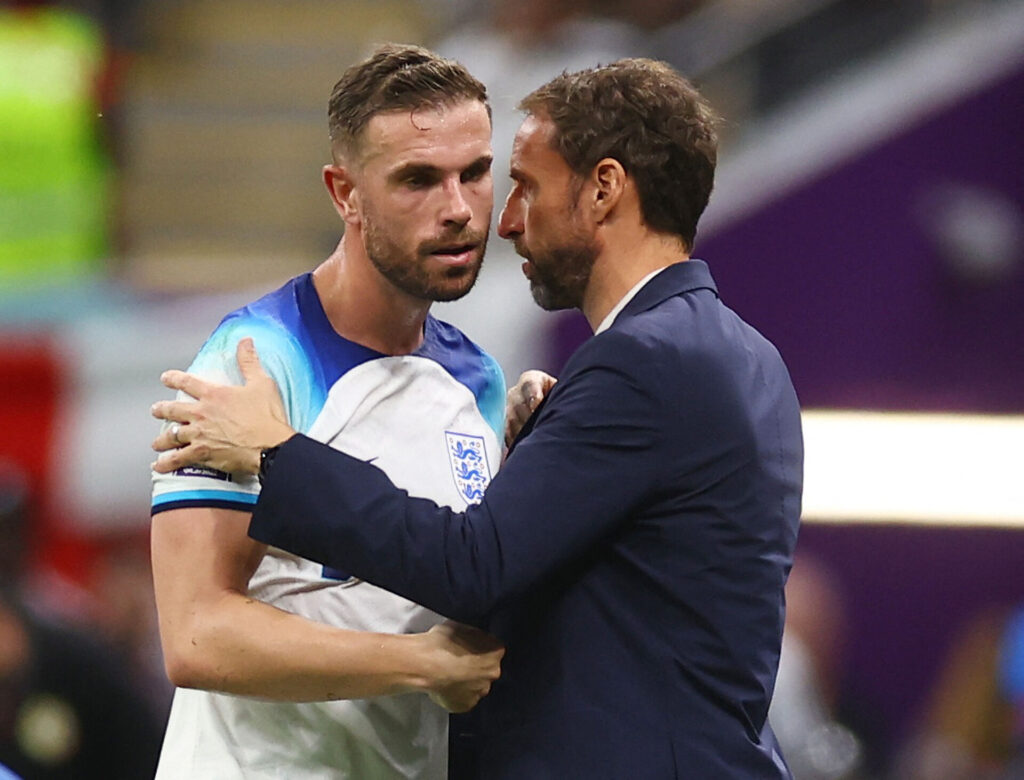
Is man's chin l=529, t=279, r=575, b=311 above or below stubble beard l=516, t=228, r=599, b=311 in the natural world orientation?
below

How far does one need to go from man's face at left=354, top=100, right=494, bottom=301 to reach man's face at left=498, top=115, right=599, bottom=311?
0.06 m

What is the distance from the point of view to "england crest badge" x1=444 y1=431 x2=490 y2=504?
303 centimetres

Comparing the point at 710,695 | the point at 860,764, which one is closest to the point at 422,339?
the point at 710,695

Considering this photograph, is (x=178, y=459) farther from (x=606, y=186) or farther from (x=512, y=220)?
(x=606, y=186)

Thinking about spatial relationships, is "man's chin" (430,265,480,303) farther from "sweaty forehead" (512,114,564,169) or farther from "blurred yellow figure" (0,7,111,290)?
"blurred yellow figure" (0,7,111,290)

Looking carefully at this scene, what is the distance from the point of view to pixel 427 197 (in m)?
2.93

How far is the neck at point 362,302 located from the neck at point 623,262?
31 cm

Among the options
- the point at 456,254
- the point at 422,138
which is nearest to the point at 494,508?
the point at 456,254

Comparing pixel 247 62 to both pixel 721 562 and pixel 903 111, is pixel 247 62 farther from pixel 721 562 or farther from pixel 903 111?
pixel 721 562

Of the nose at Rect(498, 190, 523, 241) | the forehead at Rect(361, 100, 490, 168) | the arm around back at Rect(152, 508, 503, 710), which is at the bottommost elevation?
the arm around back at Rect(152, 508, 503, 710)

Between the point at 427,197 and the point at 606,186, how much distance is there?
28 cm

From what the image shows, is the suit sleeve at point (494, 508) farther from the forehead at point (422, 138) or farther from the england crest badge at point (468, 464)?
the forehead at point (422, 138)

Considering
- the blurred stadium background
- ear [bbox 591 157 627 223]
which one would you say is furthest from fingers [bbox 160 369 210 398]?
the blurred stadium background

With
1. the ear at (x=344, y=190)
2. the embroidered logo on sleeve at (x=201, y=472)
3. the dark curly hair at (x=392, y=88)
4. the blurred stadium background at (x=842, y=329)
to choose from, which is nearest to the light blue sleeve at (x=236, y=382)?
the embroidered logo on sleeve at (x=201, y=472)
